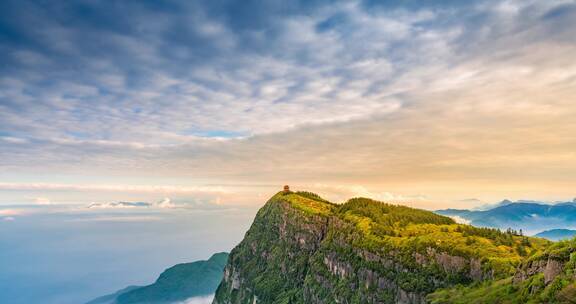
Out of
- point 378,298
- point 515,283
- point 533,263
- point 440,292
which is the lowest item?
point 378,298

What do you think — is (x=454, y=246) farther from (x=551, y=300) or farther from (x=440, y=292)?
(x=551, y=300)

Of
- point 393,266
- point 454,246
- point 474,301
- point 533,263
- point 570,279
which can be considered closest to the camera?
point 570,279

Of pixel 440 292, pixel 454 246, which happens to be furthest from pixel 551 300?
pixel 454 246

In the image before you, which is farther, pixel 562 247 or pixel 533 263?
pixel 533 263

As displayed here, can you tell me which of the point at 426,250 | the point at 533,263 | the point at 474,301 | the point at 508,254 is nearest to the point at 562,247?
the point at 533,263

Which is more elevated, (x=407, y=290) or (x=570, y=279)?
(x=570, y=279)

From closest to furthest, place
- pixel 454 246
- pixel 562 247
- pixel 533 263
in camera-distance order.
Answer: pixel 562 247, pixel 533 263, pixel 454 246

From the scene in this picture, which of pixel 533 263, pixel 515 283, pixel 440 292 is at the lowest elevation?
pixel 440 292

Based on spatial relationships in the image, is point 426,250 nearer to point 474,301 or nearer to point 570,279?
point 474,301

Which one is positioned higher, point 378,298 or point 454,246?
point 454,246
